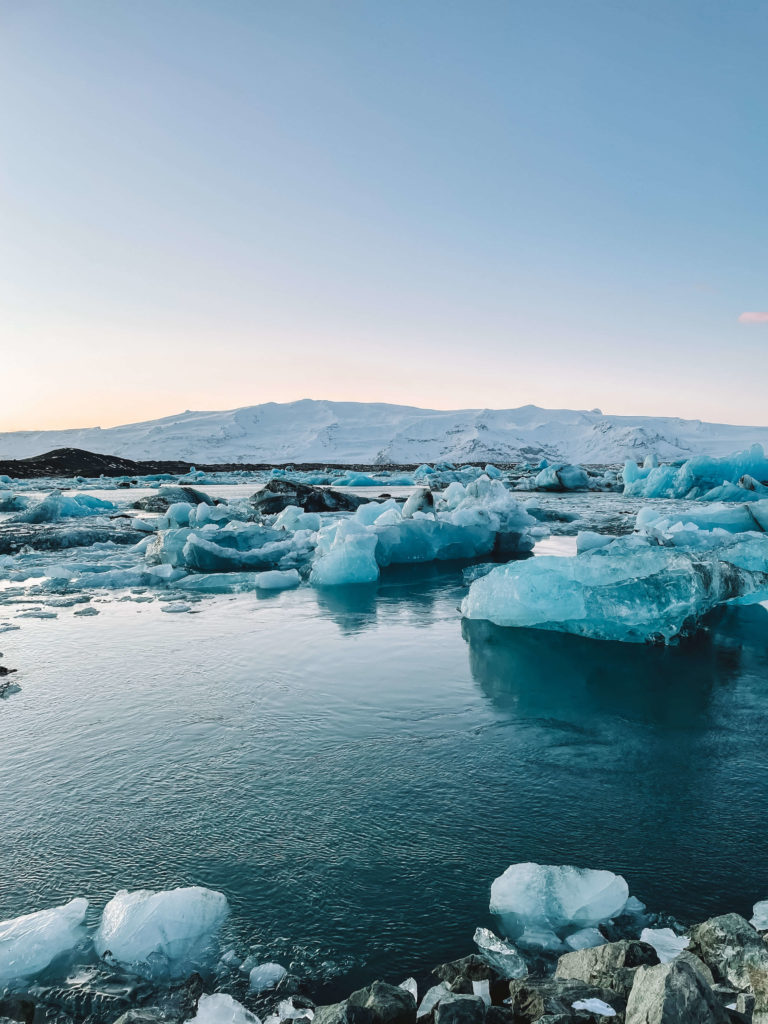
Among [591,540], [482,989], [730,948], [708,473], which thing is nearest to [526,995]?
[482,989]

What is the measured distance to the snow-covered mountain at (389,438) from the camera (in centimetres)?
9231

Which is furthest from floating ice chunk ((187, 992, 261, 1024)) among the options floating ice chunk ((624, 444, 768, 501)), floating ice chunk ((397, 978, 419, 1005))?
floating ice chunk ((624, 444, 768, 501))

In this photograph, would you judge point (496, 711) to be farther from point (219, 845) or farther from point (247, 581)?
point (247, 581)

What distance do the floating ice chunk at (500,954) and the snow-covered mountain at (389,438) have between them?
84743 mm

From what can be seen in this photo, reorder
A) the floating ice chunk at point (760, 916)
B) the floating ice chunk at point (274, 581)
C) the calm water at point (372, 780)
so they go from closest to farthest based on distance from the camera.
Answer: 1. the floating ice chunk at point (760, 916)
2. the calm water at point (372, 780)
3. the floating ice chunk at point (274, 581)

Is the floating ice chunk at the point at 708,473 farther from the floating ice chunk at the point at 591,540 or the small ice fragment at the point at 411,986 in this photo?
the small ice fragment at the point at 411,986

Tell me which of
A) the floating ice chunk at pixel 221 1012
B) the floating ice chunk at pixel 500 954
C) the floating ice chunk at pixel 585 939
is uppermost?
the floating ice chunk at pixel 221 1012

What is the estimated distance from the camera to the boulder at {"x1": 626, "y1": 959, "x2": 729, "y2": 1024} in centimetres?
153

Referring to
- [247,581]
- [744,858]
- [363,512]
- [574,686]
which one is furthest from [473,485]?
[744,858]

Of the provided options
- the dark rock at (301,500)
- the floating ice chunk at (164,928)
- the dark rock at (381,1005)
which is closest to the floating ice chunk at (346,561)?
the floating ice chunk at (164,928)

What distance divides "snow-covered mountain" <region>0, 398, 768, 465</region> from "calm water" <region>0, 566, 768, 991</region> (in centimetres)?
8170

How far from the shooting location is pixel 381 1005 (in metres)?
1.76

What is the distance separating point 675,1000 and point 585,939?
2.38 feet

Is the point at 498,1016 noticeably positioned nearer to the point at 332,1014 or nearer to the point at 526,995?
the point at 526,995
